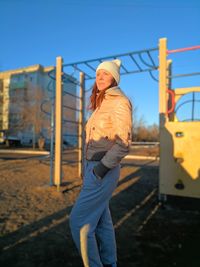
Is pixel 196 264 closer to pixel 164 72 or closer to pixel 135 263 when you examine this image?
pixel 135 263

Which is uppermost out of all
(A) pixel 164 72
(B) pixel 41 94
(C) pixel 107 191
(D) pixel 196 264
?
(B) pixel 41 94

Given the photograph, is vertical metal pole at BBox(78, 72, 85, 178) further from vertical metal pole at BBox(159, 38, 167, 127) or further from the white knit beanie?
the white knit beanie

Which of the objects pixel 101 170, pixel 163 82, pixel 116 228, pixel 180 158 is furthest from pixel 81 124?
pixel 101 170

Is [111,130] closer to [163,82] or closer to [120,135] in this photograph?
[120,135]

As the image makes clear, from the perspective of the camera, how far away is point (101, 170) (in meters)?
1.55

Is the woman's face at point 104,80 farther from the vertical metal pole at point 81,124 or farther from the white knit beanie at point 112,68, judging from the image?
the vertical metal pole at point 81,124

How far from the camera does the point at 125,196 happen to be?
4586 millimetres

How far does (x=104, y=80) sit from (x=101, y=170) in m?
0.72

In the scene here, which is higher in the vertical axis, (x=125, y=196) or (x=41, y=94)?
(x=41, y=94)

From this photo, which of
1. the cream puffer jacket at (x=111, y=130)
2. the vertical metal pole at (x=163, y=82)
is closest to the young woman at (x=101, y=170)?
the cream puffer jacket at (x=111, y=130)

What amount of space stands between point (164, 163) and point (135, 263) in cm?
209

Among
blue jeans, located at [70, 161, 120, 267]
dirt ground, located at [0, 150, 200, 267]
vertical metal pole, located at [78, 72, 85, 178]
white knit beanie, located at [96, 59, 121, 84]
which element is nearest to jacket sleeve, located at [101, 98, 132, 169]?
blue jeans, located at [70, 161, 120, 267]

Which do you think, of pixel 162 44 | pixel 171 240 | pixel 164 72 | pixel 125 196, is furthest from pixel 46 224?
pixel 162 44

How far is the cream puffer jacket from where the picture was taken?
1.57 m
